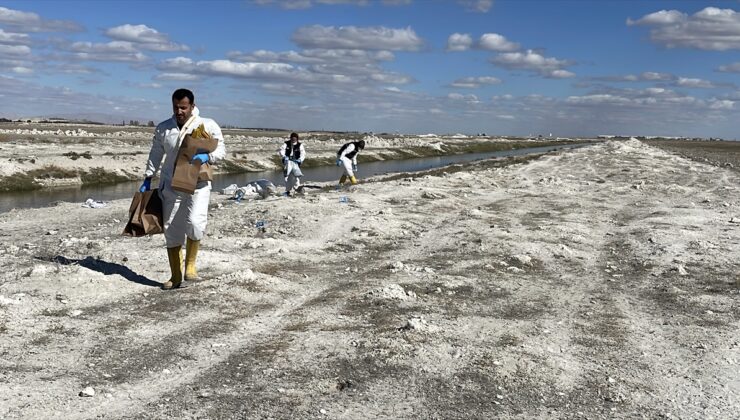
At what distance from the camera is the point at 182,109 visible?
8.88 m

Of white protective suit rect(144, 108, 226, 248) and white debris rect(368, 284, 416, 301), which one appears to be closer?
white protective suit rect(144, 108, 226, 248)

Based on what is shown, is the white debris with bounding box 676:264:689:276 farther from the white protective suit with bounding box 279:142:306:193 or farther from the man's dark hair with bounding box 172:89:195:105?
the white protective suit with bounding box 279:142:306:193

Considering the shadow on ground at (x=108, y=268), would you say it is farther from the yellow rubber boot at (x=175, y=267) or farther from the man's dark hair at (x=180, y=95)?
the man's dark hair at (x=180, y=95)

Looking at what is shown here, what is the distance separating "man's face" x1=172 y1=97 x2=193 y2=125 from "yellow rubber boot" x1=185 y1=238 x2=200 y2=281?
5.76 feet

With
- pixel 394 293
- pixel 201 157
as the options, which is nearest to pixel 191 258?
pixel 201 157

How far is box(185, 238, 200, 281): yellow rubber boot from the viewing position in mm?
9469

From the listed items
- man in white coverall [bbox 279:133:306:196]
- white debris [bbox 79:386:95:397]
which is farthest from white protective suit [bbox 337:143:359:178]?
white debris [bbox 79:386:95:397]

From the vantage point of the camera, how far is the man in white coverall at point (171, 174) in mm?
8961

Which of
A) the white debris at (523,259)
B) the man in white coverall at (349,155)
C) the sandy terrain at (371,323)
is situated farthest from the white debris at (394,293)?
the man in white coverall at (349,155)

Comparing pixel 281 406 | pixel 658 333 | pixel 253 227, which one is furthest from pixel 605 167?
pixel 281 406

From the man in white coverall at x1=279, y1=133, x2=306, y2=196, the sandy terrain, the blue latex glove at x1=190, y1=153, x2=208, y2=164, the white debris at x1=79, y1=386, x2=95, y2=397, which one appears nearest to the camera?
the white debris at x1=79, y1=386, x2=95, y2=397

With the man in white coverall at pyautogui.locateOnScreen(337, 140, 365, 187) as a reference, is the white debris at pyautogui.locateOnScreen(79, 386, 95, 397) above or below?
below

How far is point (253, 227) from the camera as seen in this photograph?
15219 millimetres

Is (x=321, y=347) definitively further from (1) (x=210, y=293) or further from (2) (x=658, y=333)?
(2) (x=658, y=333)
